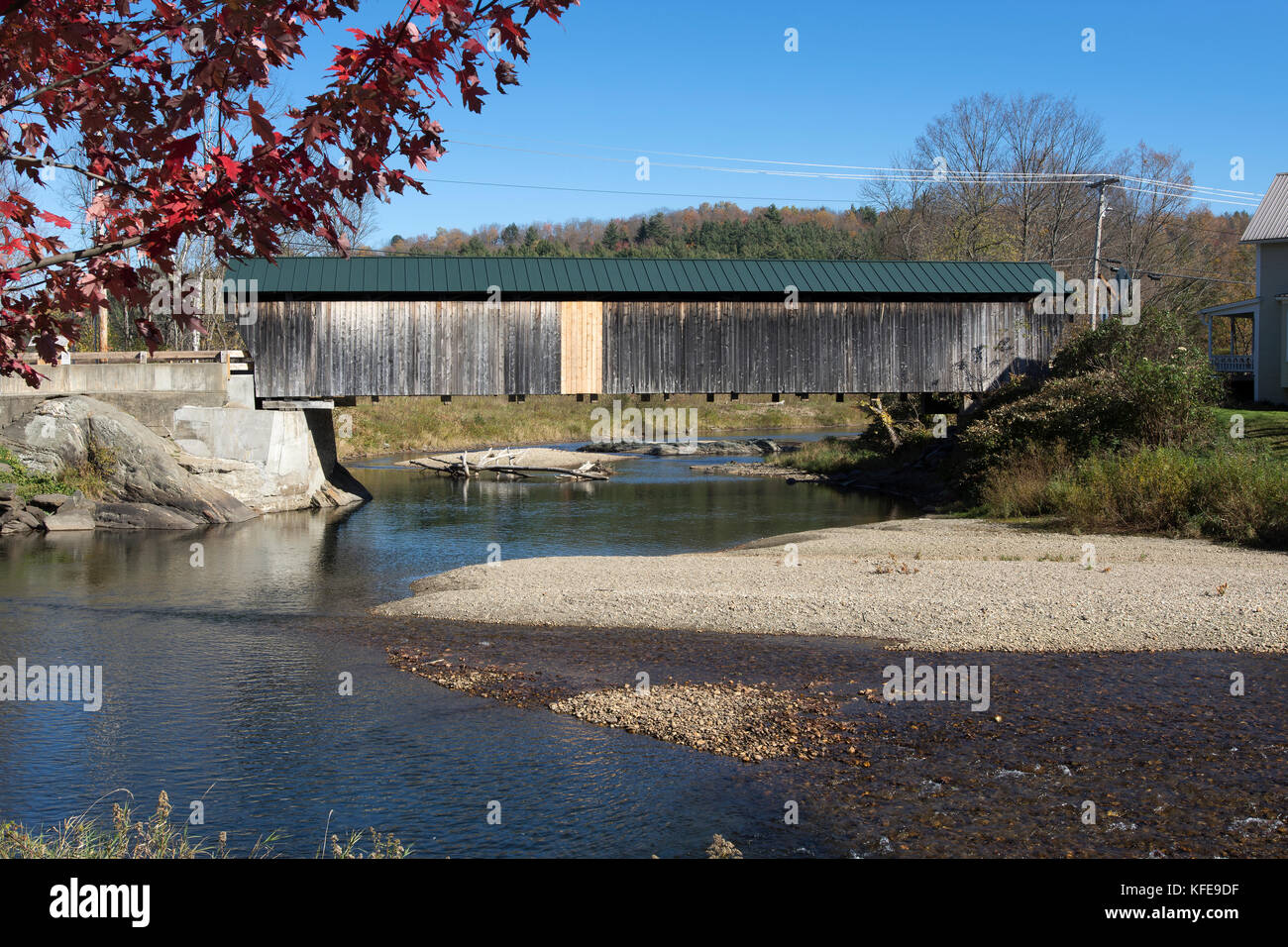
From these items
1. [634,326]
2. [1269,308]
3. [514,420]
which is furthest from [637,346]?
[514,420]

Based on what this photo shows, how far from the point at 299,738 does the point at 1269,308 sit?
3625 cm

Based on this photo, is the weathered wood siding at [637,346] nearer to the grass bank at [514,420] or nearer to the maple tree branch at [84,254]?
the grass bank at [514,420]

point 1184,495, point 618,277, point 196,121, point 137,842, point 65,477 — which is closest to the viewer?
point 196,121

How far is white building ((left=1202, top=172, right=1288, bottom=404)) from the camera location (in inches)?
1363

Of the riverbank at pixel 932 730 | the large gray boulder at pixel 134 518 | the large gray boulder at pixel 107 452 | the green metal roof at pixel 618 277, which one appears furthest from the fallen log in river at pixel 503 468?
the riverbank at pixel 932 730

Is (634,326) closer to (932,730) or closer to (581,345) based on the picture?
(581,345)

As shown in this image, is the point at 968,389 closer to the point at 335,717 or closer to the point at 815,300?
the point at 815,300

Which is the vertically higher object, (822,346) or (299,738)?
(822,346)

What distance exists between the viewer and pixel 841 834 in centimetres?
831

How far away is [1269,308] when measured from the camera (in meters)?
35.7

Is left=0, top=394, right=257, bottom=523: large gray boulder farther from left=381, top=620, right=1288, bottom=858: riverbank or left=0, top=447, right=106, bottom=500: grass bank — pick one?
left=381, top=620, right=1288, bottom=858: riverbank

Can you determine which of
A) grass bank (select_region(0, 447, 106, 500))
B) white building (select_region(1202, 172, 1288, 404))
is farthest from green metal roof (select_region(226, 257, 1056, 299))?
white building (select_region(1202, 172, 1288, 404))

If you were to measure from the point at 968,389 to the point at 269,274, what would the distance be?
2029 centimetres

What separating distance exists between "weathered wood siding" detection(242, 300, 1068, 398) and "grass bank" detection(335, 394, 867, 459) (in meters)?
13.3
